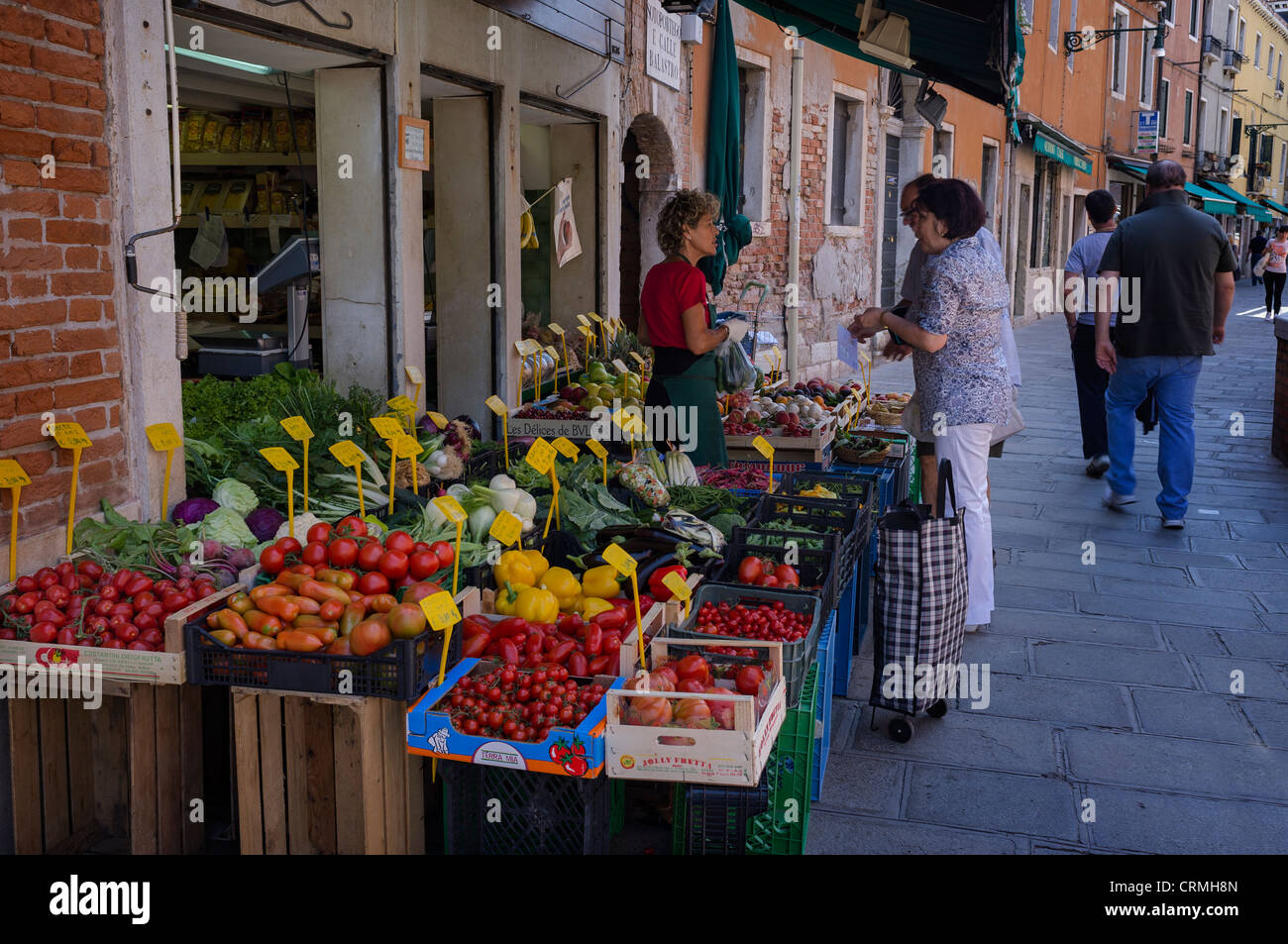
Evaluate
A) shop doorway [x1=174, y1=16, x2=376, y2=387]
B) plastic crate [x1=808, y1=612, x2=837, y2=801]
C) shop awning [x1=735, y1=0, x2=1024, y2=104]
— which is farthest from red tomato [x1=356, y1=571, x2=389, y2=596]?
shop awning [x1=735, y1=0, x2=1024, y2=104]

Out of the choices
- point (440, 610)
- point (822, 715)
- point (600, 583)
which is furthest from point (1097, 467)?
point (440, 610)

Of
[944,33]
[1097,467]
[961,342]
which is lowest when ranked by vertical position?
[1097,467]

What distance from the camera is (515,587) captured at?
3.61 m

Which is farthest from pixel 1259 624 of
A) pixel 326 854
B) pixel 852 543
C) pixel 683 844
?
pixel 326 854

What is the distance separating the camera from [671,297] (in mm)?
5391

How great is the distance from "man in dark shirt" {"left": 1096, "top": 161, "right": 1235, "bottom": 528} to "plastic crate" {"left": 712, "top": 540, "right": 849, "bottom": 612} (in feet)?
12.2

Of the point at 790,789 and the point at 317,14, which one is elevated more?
the point at 317,14

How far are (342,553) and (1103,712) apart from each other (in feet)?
9.50

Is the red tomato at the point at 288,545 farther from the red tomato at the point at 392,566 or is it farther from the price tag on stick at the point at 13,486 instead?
the price tag on stick at the point at 13,486

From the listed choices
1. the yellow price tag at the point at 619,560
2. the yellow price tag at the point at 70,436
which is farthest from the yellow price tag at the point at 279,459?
the yellow price tag at the point at 619,560

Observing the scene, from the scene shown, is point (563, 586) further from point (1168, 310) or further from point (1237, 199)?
point (1237, 199)

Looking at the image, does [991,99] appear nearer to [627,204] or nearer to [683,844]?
[627,204]

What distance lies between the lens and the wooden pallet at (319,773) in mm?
2971

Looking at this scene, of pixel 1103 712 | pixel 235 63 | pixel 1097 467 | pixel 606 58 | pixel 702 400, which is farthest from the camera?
pixel 1097 467
